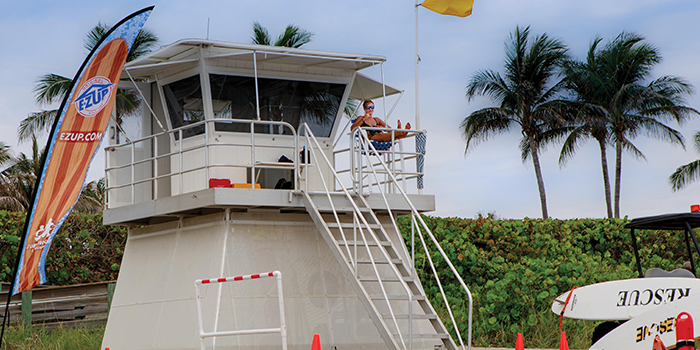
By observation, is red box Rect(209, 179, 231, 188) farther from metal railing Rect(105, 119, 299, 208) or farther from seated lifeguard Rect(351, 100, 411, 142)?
seated lifeguard Rect(351, 100, 411, 142)

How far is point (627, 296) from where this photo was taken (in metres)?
9.93

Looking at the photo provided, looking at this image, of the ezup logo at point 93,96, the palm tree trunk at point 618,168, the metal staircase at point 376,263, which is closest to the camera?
the metal staircase at point 376,263

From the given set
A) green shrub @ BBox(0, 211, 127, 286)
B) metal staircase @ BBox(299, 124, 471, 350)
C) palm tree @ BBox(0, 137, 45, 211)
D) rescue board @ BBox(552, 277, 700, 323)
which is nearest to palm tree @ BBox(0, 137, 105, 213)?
palm tree @ BBox(0, 137, 45, 211)

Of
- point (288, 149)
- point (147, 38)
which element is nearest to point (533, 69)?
point (147, 38)

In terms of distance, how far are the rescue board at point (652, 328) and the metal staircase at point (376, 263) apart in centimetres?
194

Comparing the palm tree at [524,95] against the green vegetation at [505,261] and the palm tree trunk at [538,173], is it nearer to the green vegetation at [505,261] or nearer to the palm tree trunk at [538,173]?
the palm tree trunk at [538,173]

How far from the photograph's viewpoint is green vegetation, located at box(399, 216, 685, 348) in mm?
14672

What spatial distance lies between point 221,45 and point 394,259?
4485 mm

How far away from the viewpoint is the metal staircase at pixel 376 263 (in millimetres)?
10086

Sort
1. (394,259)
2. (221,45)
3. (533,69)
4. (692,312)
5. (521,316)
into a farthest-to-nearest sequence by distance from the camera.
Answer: (533,69), (521,316), (221,45), (394,259), (692,312)

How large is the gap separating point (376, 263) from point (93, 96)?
16.3ft

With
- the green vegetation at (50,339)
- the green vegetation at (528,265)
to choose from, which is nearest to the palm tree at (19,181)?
the green vegetation at (50,339)

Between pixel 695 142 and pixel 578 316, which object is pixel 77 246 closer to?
pixel 578 316

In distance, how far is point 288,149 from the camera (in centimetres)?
→ 1308
